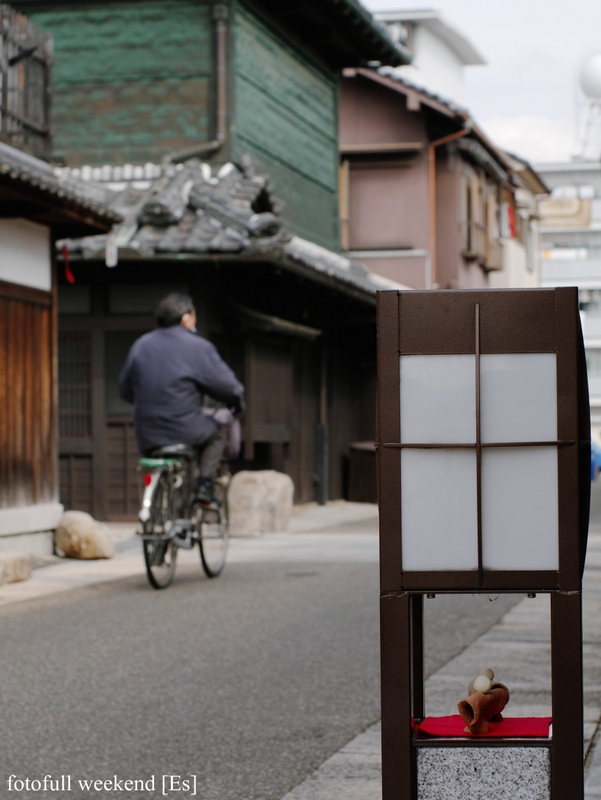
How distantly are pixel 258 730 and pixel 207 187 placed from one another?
35.0 ft

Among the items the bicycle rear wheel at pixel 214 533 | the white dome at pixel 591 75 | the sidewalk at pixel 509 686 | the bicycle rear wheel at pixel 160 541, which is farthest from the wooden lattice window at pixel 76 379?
the white dome at pixel 591 75

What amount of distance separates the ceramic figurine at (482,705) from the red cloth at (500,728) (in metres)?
0.02

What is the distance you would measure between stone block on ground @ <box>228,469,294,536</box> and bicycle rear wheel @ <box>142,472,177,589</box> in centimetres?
478

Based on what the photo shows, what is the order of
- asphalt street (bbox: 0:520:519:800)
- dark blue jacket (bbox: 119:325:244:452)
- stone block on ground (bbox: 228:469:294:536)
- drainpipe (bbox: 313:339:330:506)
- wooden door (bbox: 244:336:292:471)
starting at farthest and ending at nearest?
drainpipe (bbox: 313:339:330:506)
wooden door (bbox: 244:336:292:471)
stone block on ground (bbox: 228:469:294:536)
dark blue jacket (bbox: 119:325:244:452)
asphalt street (bbox: 0:520:519:800)

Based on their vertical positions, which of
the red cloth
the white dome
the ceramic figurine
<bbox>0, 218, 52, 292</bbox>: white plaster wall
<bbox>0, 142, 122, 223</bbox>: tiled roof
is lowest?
the red cloth

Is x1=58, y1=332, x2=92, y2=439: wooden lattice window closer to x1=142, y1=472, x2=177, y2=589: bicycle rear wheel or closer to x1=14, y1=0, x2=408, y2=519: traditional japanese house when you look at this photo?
x1=14, y1=0, x2=408, y2=519: traditional japanese house

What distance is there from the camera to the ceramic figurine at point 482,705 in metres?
2.77

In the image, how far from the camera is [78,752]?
4332mm

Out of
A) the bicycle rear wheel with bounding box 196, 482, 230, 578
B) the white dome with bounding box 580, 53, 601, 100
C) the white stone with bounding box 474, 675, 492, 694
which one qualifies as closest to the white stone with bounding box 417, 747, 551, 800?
the white stone with bounding box 474, 675, 492, 694

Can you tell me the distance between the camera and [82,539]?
10852mm

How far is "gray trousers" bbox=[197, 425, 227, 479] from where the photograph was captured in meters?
9.04

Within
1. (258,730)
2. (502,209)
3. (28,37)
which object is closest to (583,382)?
(258,730)

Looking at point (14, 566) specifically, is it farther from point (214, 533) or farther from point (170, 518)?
point (214, 533)

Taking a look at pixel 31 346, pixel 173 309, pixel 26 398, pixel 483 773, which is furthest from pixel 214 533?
pixel 483 773
